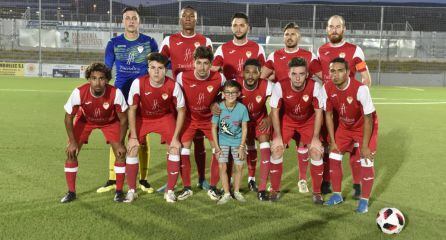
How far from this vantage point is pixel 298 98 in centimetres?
472

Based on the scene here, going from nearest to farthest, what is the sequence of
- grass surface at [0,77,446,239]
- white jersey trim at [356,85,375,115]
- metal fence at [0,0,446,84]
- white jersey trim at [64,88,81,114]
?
1. grass surface at [0,77,446,239]
2. white jersey trim at [356,85,375,115]
3. white jersey trim at [64,88,81,114]
4. metal fence at [0,0,446,84]

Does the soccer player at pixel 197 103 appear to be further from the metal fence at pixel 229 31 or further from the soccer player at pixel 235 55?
the metal fence at pixel 229 31

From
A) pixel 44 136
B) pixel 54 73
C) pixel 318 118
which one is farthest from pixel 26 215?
pixel 54 73

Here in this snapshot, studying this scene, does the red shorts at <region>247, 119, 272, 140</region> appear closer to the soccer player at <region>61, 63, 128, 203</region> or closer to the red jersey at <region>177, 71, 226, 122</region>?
the red jersey at <region>177, 71, 226, 122</region>

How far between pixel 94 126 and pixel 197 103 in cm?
111

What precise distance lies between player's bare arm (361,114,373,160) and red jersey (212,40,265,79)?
1546 millimetres

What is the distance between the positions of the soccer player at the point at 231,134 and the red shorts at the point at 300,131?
0.49m

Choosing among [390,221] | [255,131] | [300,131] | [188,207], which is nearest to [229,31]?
[255,131]

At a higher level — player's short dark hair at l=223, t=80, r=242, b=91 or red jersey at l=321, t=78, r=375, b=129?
player's short dark hair at l=223, t=80, r=242, b=91

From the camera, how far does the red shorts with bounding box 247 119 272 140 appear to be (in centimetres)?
490

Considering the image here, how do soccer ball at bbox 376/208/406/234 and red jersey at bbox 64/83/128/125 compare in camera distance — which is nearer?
soccer ball at bbox 376/208/406/234

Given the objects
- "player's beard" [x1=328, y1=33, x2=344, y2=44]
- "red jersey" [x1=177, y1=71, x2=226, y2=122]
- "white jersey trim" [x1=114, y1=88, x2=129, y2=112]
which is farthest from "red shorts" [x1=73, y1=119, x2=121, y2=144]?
"player's beard" [x1=328, y1=33, x2=344, y2=44]

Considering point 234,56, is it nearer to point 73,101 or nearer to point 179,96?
point 179,96

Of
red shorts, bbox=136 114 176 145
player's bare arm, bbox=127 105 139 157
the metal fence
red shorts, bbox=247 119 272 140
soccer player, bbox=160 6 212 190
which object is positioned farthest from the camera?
the metal fence
